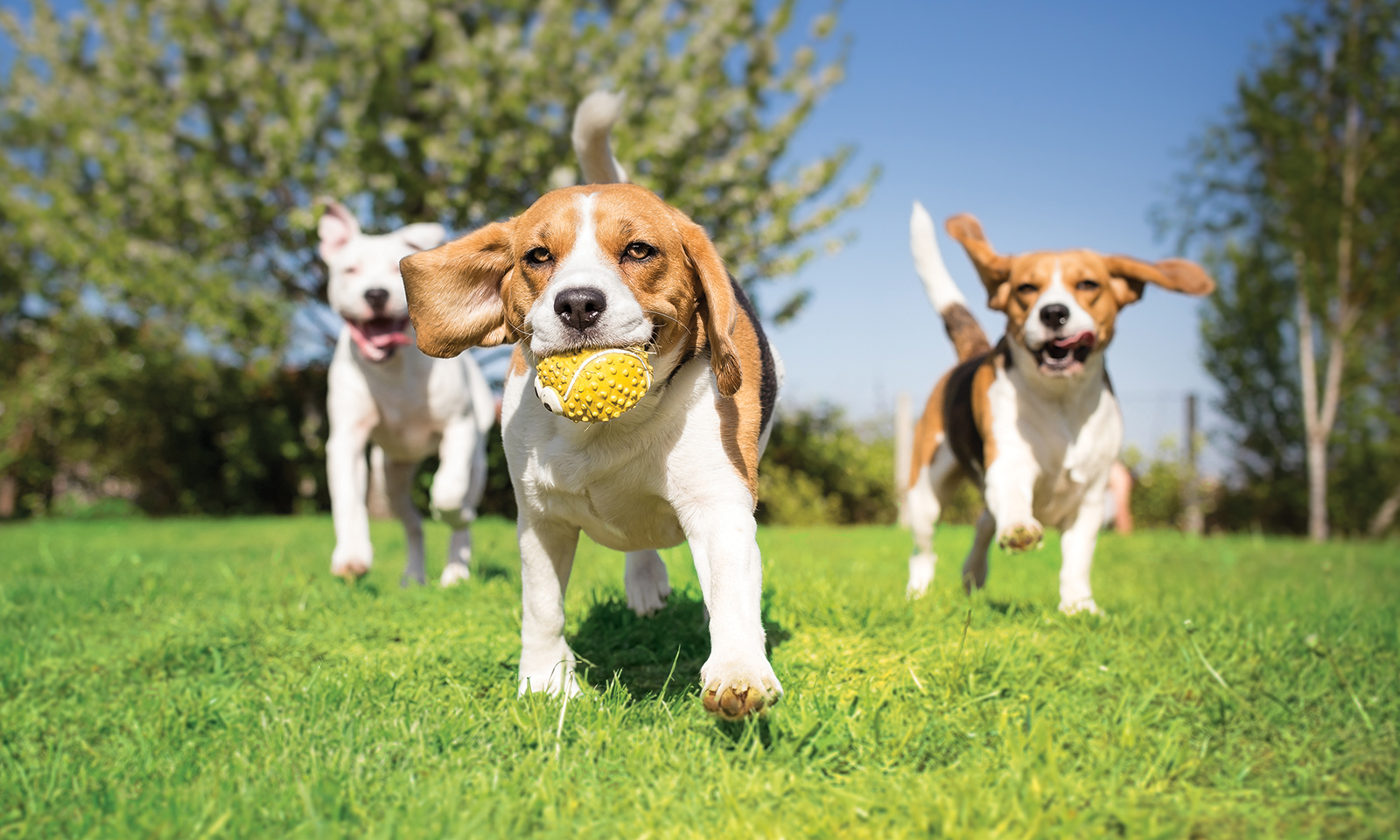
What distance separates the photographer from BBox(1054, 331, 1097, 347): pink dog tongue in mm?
3967

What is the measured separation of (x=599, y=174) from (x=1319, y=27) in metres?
15.4

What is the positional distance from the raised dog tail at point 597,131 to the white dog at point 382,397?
1.54 metres

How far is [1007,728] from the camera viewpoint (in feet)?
8.39

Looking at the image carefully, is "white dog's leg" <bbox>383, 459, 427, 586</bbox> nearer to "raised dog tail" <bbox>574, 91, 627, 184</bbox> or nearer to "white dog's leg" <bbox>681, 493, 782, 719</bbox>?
"raised dog tail" <bbox>574, 91, 627, 184</bbox>

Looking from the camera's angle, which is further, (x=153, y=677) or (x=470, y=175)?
(x=470, y=175)

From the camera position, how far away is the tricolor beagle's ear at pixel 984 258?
448cm

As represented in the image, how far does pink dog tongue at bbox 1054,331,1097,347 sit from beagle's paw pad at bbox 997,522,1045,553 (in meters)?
0.87

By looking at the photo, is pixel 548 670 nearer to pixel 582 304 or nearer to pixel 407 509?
pixel 582 304

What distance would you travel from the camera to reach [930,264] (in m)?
5.73

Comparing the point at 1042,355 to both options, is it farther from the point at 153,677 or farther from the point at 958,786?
the point at 153,677

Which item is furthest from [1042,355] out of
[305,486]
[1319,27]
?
[1319,27]

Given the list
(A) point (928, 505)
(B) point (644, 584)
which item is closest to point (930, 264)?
(A) point (928, 505)

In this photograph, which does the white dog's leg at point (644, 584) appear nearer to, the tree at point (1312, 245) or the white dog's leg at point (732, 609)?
the white dog's leg at point (732, 609)

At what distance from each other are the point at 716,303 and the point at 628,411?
388 millimetres
